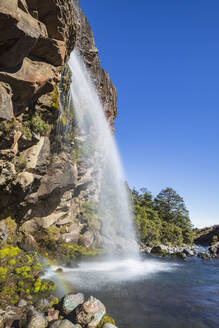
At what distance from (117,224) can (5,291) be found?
33991 mm

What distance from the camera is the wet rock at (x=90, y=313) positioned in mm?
8859

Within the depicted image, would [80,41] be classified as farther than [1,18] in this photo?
Yes

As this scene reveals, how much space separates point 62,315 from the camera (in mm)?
9766

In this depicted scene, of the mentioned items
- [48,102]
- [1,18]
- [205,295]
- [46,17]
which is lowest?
[205,295]

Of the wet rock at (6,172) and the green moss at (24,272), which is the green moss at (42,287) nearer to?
the green moss at (24,272)

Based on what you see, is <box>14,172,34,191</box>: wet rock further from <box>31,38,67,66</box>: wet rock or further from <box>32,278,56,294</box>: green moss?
<box>31,38,67,66</box>: wet rock

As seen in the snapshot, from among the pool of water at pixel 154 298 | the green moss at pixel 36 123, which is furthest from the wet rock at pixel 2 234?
the green moss at pixel 36 123

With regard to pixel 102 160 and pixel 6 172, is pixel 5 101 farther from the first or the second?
pixel 102 160

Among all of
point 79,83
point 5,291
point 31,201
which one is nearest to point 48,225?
point 31,201

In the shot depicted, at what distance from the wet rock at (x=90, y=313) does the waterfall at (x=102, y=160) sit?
87.1 feet

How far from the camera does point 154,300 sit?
Answer: 14.1 metres

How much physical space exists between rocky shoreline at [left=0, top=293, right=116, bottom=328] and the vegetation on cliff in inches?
1580

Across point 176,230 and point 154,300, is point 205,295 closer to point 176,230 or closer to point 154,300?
point 154,300

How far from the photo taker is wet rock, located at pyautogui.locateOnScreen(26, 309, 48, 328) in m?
8.37
